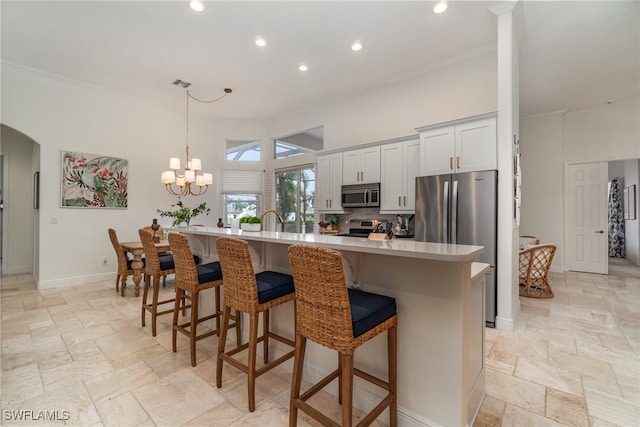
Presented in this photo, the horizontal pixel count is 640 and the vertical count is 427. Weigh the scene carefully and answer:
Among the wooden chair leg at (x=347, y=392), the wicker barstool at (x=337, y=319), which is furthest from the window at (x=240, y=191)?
the wooden chair leg at (x=347, y=392)

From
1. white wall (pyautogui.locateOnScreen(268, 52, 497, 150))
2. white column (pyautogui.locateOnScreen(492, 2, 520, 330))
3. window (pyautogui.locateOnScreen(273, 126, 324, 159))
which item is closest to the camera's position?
white column (pyautogui.locateOnScreen(492, 2, 520, 330))

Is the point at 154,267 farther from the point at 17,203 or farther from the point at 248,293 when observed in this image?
the point at 17,203

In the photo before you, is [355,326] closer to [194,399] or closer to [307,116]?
[194,399]

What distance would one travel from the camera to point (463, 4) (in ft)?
9.77

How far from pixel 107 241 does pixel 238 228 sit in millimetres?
3702

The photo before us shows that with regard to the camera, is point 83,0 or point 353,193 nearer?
point 83,0

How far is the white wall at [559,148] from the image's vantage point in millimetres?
5520

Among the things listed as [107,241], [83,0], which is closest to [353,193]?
[83,0]

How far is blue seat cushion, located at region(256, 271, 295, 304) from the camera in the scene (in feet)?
6.19

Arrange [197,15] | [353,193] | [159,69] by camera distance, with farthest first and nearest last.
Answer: [353,193], [159,69], [197,15]

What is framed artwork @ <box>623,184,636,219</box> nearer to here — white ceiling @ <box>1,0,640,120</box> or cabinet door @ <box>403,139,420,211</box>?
white ceiling @ <box>1,0,640,120</box>

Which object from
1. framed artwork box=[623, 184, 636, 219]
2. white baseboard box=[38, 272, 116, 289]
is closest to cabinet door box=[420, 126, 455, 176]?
white baseboard box=[38, 272, 116, 289]

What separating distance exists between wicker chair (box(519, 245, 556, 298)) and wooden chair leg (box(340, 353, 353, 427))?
4264 mm

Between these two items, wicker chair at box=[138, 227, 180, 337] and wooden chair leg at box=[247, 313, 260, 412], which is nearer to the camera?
wooden chair leg at box=[247, 313, 260, 412]
